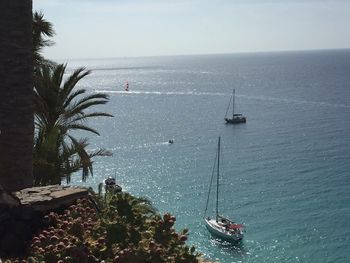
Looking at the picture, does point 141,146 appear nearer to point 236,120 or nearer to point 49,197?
point 236,120

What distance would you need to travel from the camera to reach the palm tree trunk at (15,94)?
10.4m

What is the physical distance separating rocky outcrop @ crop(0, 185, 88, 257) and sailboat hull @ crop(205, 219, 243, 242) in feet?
129

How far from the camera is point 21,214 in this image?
711cm

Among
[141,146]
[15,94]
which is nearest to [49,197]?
[15,94]

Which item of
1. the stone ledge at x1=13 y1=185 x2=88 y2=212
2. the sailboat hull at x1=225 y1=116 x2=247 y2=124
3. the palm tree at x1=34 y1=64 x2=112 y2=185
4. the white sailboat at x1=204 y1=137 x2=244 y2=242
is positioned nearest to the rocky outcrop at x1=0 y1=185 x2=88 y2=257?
the stone ledge at x1=13 y1=185 x2=88 y2=212

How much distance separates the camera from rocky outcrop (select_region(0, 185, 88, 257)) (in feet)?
22.6

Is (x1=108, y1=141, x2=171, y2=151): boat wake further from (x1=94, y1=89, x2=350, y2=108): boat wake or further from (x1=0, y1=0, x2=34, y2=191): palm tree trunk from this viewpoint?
(x1=0, y1=0, x2=34, y2=191): palm tree trunk

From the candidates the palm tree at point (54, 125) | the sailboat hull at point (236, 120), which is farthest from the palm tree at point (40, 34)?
the sailboat hull at point (236, 120)

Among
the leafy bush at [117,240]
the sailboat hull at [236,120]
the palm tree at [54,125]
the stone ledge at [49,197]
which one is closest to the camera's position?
the leafy bush at [117,240]

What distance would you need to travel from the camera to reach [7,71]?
10367mm

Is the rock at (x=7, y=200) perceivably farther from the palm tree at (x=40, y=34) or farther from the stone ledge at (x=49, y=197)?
the palm tree at (x=40, y=34)

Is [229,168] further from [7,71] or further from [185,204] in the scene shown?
[7,71]

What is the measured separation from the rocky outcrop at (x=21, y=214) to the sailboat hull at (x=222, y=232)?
129 ft

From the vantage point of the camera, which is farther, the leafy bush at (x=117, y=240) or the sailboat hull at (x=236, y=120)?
the sailboat hull at (x=236, y=120)
